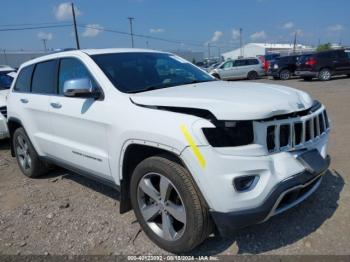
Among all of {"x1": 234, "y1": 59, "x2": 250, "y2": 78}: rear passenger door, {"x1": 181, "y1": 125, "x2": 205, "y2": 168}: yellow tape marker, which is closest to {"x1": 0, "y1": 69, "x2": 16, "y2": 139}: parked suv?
{"x1": 181, "y1": 125, "x2": 205, "y2": 168}: yellow tape marker

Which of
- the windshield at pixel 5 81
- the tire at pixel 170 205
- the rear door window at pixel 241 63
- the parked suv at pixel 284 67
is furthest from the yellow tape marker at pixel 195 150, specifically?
the rear door window at pixel 241 63

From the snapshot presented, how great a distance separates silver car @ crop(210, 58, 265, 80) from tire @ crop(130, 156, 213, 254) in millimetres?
21347

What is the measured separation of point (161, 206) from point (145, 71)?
1563 mm

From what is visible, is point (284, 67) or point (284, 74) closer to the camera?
point (284, 67)

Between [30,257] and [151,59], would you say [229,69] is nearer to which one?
[151,59]

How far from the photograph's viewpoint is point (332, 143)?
581cm

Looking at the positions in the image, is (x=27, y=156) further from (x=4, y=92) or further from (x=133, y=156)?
(x=4, y=92)

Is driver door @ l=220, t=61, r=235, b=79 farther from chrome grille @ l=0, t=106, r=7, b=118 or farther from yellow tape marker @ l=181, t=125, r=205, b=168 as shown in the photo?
yellow tape marker @ l=181, t=125, r=205, b=168

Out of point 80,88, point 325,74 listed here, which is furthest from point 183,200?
point 325,74

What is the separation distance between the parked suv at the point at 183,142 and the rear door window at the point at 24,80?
40.0 inches

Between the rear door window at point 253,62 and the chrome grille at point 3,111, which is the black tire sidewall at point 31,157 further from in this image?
the rear door window at point 253,62

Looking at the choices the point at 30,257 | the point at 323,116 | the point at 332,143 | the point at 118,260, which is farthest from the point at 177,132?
the point at 332,143

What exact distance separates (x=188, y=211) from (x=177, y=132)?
0.62 m

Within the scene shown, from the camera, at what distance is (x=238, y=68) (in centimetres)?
2392
